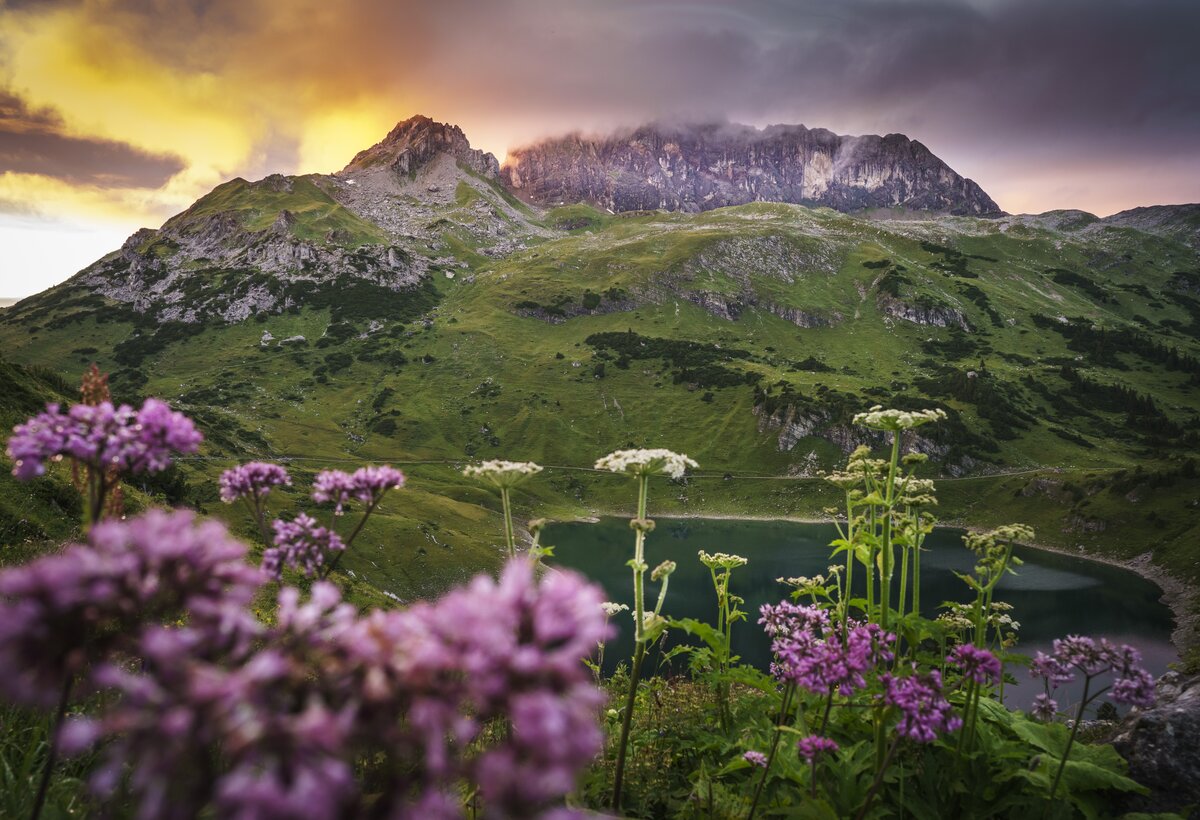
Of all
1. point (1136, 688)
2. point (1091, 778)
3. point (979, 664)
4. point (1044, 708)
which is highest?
point (979, 664)

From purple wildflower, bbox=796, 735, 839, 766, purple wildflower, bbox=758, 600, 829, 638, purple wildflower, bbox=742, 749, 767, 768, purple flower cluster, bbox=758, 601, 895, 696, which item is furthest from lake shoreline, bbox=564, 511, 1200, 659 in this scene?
purple wildflower, bbox=742, 749, 767, 768

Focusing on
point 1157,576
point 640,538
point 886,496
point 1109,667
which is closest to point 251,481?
point 640,538

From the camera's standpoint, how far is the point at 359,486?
19.2 feet

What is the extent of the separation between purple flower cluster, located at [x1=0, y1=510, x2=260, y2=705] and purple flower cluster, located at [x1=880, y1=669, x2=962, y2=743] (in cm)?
673

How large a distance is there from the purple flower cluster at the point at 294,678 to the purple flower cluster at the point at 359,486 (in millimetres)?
3104

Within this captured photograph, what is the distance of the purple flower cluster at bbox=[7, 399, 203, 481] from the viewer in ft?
13.2

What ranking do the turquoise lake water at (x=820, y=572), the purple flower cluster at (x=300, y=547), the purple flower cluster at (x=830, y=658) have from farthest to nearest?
the turquoise lake water at (x=820, y=572), the purple flower cluster at (x=830, y=658), the purple flower cluster at (x=300, y=547)

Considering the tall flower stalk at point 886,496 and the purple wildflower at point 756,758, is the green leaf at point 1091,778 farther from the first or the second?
the purple wildflower at point 756,758

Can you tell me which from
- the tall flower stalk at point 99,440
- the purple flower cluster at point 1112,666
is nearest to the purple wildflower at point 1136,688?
the purple flower cluster at point 1112,666

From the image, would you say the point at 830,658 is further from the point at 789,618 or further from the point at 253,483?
the point at 253,483

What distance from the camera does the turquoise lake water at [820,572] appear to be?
2945 inches

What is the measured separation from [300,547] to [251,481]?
1187 mm

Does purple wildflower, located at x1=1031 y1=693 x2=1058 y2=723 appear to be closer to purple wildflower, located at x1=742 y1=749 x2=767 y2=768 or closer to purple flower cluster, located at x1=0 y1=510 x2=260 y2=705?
purple wildflower, located at x1=742 y1=749 x2=767 y2=768

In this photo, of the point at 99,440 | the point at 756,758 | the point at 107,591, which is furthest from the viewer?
the point at 756,758
